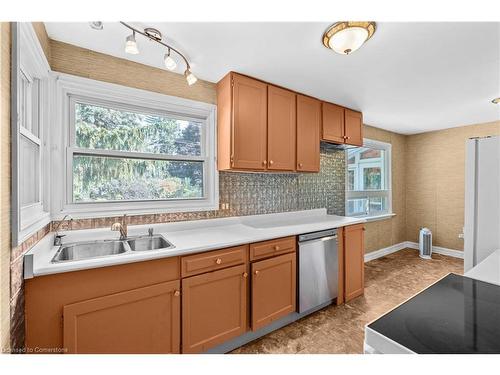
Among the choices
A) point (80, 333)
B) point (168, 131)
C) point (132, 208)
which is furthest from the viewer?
point (168, 131)

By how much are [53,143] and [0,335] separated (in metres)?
1.19

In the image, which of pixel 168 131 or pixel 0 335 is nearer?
pixel 0 335

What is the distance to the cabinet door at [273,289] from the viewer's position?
1763 millimetres

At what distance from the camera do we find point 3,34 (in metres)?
0.91

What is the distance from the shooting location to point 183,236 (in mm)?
1815

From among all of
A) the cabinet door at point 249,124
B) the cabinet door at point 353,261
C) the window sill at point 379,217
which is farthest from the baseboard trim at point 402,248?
the cabinet door at point 249,124

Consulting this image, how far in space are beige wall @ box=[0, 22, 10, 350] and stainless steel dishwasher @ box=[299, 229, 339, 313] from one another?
1808 mm

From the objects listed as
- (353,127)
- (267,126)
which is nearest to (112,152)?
(267,126)

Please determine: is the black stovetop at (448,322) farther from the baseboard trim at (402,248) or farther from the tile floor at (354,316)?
the baseboard trim at (402,248)

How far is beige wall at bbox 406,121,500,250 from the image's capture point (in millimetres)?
3838

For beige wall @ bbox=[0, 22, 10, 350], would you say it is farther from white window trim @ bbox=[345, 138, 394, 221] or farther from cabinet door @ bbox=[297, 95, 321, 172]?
white window trim @ bbox=[345, 138, 394, 221]
